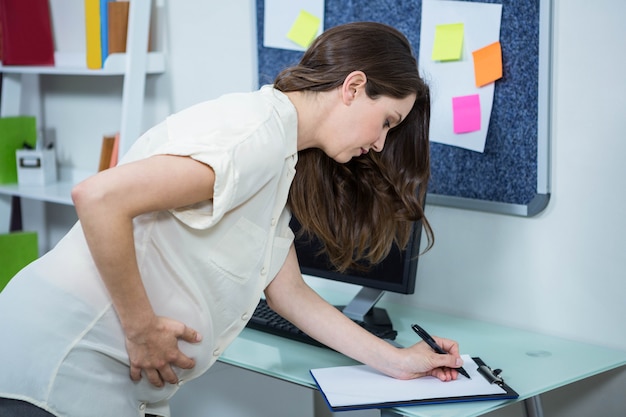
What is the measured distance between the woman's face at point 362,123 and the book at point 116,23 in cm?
117

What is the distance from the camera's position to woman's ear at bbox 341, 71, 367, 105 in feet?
4.07

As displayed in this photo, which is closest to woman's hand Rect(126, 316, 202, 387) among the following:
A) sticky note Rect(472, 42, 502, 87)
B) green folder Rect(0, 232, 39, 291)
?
sticky note Rect(472, 42, 502, 87)

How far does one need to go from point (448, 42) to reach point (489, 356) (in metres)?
0.64

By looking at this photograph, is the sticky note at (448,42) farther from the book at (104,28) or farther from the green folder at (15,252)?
the green folder at (15,252)

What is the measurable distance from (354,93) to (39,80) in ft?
6.07

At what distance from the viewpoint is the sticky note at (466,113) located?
65.8 inches

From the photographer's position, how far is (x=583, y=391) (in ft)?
5.33

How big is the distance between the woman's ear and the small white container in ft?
5.33

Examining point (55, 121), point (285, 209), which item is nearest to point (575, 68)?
point (285, 209)

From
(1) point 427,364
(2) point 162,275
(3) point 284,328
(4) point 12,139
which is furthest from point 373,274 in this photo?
(4) point 12,139

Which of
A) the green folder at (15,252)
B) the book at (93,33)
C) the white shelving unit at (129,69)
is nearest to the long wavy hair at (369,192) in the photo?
the white shelving unit at (129,69)

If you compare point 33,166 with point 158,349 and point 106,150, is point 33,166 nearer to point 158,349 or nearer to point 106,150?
point 106,150

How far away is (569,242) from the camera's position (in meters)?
1.60

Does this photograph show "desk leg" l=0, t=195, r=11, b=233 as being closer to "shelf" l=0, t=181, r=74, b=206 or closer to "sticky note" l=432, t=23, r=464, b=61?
"shelf" l=0, t=181, r=74, b=206
